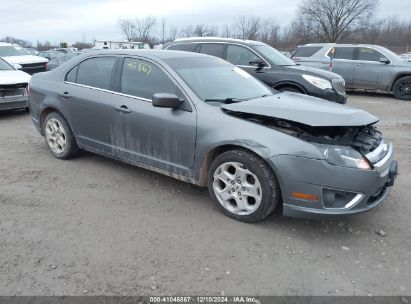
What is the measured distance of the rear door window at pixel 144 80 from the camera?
421 centimetres

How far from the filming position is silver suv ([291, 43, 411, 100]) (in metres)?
12.3

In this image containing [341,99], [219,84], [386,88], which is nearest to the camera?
[219,84]

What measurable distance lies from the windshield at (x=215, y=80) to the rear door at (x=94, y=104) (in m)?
0.93

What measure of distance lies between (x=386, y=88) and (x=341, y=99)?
209 inches

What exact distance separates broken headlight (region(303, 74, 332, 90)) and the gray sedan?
3.65m

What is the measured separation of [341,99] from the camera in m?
8.34

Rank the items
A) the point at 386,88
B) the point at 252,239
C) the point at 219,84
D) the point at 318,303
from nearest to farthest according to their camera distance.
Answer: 1. the point at 318,303
2. the point at 252,239
3. the point at 219,84
4. the point at 386,88

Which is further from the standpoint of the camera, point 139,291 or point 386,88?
point 386,88

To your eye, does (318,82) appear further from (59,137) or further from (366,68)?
(366,68)

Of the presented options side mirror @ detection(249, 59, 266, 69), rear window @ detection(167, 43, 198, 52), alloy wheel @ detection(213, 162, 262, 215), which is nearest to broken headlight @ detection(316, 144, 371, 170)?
alloy wheel @ detection(213, 162, 262, 215)

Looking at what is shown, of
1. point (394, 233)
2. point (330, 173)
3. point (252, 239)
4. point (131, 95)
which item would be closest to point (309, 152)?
point (330, 173)

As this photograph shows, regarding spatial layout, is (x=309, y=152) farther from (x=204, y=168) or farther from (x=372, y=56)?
(x=372, y=56)

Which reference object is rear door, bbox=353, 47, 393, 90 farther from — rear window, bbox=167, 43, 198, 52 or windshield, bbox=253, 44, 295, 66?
rear window, bbox=167, 43, 198, 52

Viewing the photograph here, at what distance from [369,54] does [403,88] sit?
160cm
